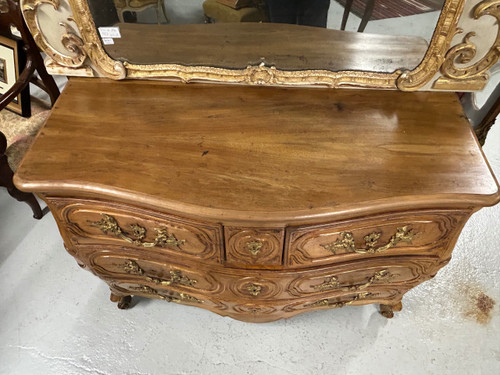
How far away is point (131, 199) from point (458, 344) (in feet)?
4.60

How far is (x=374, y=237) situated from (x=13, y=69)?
1585 millimetres

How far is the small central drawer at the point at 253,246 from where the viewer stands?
98 cm

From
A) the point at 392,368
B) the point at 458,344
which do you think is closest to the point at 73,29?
the point at 392,368

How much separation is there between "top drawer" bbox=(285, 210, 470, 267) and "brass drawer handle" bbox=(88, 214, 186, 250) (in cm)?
33

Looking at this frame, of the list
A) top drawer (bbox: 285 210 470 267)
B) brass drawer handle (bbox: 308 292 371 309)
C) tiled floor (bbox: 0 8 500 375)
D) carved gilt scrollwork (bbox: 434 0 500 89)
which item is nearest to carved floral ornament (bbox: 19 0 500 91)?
carved gilt scrollwork (bbox: 434 0 500 89)

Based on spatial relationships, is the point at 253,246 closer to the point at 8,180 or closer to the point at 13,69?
the point at 8,180

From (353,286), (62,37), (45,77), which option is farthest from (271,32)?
(45,77)

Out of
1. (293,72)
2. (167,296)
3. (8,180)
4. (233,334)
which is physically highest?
(293,72)

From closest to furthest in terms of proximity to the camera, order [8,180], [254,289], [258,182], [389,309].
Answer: [258,182] < [254,289] < [389,309] < [8,180]

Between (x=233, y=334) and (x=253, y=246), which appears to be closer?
(x=253, y=246)

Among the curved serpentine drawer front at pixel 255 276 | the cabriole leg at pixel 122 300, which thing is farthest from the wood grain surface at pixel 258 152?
the cabriole leg at pixel 122 300

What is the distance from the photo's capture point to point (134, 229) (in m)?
1.04

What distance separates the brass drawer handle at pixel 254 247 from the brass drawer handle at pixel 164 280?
0.30 meters

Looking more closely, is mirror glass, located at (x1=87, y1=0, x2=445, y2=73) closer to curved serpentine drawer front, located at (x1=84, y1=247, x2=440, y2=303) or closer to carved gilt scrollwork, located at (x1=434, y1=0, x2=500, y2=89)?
carved gilt scrollwork, located at (x1=434, y1=0, x2=500, y2=89)
